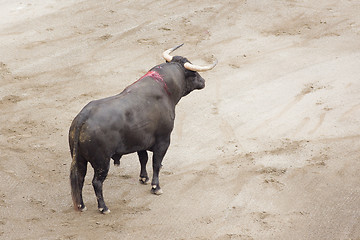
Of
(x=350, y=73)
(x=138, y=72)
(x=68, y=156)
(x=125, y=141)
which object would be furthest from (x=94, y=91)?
(x=350, y=73)

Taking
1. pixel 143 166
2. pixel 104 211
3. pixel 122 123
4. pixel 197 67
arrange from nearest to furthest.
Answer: pixel 122 123
pixel 104 211
pixel 197 67
pixel 143 166

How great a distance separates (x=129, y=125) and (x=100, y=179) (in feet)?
3.06

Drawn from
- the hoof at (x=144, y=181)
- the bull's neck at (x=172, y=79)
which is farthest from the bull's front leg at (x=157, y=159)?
the bull's neck at (x=172, y=79)

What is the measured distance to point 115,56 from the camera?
15.3 m

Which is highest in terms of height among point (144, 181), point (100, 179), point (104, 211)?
point (100, 179)

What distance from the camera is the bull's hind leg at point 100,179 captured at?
9.22 m

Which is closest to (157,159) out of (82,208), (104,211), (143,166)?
(143,166)

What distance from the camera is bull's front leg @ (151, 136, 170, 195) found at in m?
10.2

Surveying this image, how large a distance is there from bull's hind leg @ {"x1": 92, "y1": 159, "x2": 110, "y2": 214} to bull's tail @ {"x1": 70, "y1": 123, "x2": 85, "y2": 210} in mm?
261

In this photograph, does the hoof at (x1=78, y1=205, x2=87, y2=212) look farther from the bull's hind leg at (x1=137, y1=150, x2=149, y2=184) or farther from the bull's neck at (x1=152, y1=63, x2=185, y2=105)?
the bull's neck at (x1=152, y1=63, x2=185, y2=105)

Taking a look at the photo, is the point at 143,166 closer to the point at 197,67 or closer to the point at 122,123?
the point at 122,123

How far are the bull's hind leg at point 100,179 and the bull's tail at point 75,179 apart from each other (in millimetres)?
261

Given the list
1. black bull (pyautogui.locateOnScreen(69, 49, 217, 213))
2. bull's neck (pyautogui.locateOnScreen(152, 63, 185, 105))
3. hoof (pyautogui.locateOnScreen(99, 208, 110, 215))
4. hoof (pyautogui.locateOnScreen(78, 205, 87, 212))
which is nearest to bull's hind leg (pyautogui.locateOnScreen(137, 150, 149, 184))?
black bull (pyautogui.locateOnScreen(69, 49, 217, 213))

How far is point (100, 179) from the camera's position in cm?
944
